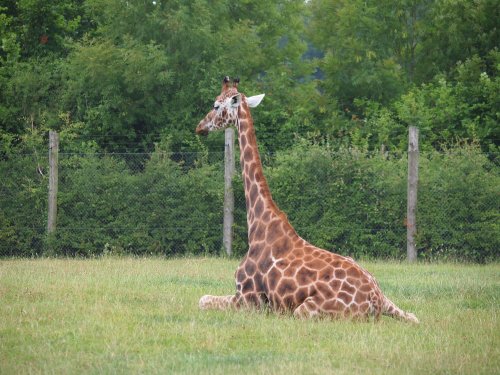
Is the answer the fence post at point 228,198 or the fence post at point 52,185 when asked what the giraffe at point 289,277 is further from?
the fence post at point 52,185

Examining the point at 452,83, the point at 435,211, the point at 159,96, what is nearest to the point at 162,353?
the point at 435,211

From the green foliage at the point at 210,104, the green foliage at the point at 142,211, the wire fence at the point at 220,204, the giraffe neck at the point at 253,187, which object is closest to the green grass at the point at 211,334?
the giraffe neck at the point at 253,187

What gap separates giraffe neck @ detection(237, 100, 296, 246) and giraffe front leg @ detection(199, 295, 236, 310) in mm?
591

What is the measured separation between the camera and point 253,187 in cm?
941

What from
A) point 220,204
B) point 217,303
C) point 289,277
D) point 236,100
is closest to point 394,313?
point 289,277

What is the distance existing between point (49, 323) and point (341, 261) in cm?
272

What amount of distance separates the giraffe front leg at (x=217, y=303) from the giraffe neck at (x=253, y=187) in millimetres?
591

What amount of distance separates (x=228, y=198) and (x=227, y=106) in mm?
5779

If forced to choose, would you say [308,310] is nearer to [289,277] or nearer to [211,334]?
[289,277]

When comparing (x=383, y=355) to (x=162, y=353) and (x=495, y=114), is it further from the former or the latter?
(x=495, y=114)

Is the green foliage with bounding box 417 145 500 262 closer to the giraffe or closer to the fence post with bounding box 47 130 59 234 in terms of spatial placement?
the fence post with bounding box 47 130 59 234

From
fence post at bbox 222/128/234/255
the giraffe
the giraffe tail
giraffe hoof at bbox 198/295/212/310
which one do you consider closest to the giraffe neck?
the giraffe

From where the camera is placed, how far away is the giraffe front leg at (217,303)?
8875 mm

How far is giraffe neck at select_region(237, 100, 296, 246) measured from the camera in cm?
911
